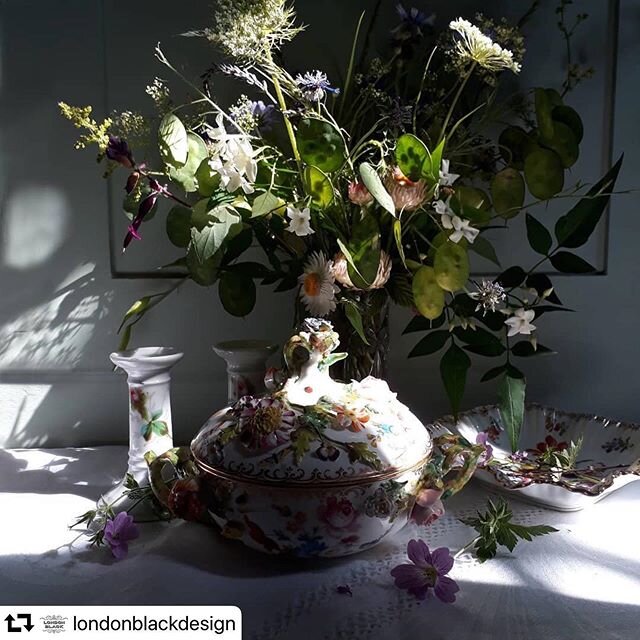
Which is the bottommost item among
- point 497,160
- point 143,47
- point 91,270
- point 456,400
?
point 456,400

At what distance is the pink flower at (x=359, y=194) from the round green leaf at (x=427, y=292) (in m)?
0.10

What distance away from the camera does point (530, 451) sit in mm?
957

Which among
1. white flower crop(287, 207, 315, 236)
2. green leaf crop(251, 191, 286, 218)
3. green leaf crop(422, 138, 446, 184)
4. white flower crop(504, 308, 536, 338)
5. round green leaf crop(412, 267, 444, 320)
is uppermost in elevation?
green leaf crop(422, 138, 446, 184)

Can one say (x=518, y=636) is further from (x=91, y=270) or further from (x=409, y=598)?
(x=91, y=270)

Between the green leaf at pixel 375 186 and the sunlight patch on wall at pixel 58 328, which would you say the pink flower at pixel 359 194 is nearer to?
the green leaf at pixel 375 186

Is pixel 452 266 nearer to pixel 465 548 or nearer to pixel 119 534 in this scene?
pixel 465 548

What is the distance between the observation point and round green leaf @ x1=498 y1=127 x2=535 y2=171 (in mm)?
913

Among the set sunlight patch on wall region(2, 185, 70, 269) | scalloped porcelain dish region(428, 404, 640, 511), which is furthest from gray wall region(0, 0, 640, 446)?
scalloped porcelain dish region(428, 404, 640, 511)

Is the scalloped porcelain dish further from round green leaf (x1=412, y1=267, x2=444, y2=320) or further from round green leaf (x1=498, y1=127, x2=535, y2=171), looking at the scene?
round green leaf (x1=498, y1=127, x2=535, y2=171)

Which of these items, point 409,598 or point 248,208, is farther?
point 248,208

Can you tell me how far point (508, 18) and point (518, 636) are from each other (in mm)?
773

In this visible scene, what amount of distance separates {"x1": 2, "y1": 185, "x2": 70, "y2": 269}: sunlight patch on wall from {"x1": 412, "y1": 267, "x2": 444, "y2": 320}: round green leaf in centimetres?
54

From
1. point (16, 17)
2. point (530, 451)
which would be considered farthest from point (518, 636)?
point (16, 17)

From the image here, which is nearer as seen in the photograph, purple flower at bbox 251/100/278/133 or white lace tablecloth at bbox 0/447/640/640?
white lace tablecloth at bbox 0/447/640/640
